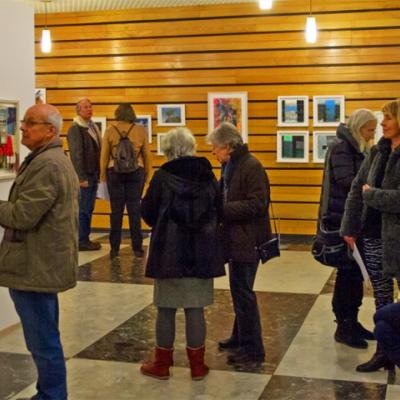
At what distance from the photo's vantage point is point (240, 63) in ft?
30.1

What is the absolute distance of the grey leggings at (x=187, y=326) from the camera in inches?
155

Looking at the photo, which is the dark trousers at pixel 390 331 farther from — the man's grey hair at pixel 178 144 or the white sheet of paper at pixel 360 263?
the man's grey hair at pixel 178 144

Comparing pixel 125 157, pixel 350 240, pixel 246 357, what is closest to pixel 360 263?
pixel 350 240

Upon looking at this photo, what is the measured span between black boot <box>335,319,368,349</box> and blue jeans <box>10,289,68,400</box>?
6.66ft

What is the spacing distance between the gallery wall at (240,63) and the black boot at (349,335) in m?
4.42

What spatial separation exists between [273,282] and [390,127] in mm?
3099

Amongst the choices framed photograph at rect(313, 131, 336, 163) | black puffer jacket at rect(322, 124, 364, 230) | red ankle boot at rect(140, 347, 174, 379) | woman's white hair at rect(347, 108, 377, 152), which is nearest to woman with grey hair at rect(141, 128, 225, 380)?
red ankle boot at rect(140, 347, 174, 379)

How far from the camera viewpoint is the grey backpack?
7637 millimetres

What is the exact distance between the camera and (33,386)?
3908 mm

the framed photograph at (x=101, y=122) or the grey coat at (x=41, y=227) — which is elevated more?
the framed photograph at (x=101, y=122)

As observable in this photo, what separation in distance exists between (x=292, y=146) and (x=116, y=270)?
3.18 meters

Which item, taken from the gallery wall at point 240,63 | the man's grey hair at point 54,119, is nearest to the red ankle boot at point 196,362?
the man's grey hair at point 54,119

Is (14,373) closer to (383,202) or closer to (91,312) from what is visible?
(91,312)

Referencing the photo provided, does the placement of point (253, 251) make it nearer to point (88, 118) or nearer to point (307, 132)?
point (88, 118)
